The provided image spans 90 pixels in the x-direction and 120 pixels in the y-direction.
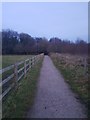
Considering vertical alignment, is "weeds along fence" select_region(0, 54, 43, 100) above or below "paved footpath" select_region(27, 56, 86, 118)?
above

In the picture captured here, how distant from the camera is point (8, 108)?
25.3 feet

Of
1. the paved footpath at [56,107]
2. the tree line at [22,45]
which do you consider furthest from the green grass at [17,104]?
the tree line at [22,45]

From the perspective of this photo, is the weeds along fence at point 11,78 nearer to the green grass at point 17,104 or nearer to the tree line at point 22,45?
the green grass at point 17,104

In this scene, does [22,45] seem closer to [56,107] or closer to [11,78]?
[11,78]

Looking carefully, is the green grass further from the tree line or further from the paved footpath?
the tree line

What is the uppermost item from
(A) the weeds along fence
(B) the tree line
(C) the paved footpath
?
(B) the tree line

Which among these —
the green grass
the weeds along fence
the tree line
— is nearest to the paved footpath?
the green grass

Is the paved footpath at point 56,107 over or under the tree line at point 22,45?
under

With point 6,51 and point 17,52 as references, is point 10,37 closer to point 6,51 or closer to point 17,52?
point 17,52

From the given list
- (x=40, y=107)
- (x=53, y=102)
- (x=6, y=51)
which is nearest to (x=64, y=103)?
(x=53, y=102)

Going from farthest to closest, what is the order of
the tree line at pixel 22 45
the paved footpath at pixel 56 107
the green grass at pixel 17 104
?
the tree line at pixel 22 45, the paved footpath at pixel 56 107, the green grass at pixel 17 104

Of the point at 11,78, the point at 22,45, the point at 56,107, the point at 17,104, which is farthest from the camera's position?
the point at 22,45

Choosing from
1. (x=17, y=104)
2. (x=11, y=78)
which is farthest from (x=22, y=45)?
(x=17, y=104)

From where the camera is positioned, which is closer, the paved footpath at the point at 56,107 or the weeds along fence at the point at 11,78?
the paved footpath at the point at 56,107
